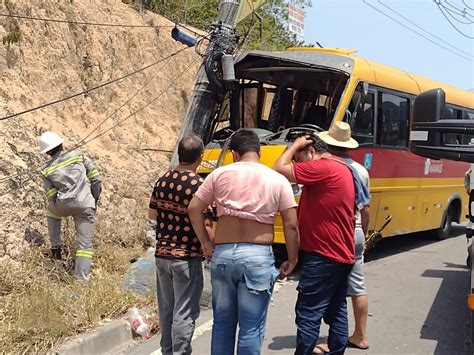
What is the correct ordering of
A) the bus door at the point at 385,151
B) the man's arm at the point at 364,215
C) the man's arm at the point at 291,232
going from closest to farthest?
1. the man's arm at the point at 291,232
2. the man's arm at the point at 364,215
3. the bus door at the point at 385,151

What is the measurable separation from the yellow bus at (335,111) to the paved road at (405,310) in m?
0.72

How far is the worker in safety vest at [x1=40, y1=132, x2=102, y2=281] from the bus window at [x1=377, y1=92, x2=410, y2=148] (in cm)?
454

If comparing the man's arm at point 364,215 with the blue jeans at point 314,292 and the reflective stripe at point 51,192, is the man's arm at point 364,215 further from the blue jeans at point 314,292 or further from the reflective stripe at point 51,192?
the reflective stripe at point 51,192

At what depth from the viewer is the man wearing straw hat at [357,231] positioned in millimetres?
4715

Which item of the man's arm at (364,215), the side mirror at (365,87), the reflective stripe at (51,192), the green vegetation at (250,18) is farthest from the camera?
the green vegetation at (250,18)

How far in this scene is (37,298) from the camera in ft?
16.4

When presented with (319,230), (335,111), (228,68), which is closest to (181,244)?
(319,230)

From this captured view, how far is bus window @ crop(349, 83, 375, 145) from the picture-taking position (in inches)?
316

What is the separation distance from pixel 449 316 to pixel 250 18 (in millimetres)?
6853

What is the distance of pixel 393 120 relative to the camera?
29.4 feet

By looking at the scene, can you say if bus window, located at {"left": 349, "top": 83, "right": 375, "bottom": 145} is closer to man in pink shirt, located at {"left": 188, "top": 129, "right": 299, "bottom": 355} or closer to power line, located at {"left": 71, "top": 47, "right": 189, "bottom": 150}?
power line, located at {"left": 71, "top": 47, "right": 189, "bottom": 150}

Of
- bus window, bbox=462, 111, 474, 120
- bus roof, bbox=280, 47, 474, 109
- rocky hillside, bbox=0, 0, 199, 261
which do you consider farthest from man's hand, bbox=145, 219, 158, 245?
bus window, bbox=462, 111, 474, 120

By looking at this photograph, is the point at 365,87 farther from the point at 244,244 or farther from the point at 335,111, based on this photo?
the point at 244,244

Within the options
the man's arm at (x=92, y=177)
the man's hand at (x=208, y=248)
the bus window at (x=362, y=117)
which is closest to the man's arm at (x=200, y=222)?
the man's hand at (x=208, y=248)
